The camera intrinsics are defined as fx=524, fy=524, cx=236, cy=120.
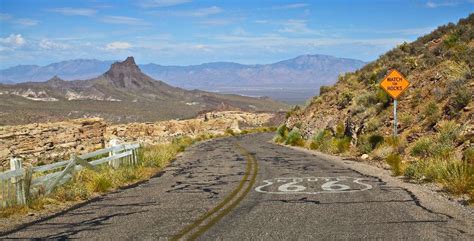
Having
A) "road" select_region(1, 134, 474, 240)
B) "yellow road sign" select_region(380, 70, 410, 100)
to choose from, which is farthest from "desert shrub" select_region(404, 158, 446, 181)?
"yellow road sign" select_region(380, 70, 410, 100)

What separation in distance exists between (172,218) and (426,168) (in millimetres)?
7947

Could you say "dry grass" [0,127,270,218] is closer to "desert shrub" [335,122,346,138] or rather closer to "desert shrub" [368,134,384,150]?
"desert shrub" [368,134,384,150]

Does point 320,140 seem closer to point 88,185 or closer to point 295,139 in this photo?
point 295,139

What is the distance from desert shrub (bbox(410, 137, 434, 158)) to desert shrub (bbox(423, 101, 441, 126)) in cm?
184

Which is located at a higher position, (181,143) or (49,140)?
(49,140)

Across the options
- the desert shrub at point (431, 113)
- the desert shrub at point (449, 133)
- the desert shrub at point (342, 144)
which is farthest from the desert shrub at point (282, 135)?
the desert shrub at point (449, 133)

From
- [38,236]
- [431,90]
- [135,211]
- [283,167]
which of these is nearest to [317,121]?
[431,90]

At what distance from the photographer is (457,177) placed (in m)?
12.2

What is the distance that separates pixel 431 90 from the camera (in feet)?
77.5

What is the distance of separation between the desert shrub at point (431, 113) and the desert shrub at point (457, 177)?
22.0 ft

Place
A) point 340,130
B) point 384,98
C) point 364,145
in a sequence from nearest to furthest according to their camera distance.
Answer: point 364,145, point 384,98, point 340,130

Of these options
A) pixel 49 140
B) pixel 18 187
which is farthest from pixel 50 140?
pixel 18 187

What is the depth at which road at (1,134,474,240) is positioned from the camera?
8.27m

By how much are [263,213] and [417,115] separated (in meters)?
14.6
